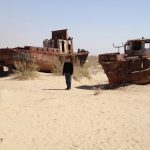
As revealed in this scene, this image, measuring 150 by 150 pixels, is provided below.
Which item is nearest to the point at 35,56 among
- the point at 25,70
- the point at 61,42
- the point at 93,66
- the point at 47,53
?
the point at 47,53

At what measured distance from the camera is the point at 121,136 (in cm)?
753

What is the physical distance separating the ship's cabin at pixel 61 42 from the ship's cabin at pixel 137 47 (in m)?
8.85

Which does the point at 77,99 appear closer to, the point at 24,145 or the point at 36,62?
the point at 24,145

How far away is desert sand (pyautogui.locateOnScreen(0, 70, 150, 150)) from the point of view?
23.6 feet

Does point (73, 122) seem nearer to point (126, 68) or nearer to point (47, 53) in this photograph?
point (126, 68)

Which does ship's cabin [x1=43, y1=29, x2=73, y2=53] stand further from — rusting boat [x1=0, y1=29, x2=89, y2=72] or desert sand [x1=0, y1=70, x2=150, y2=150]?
desert sand [x1=0, y1=70, x2=150, y2=150]

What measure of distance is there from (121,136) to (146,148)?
0.86 m

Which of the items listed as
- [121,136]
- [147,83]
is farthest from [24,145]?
[147,83]

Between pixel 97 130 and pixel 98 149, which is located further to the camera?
pixel 97 130

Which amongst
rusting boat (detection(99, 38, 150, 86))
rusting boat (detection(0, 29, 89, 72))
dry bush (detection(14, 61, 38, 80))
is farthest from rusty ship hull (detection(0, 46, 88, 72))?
rusting boat (detection(99, 38, 150, 86))

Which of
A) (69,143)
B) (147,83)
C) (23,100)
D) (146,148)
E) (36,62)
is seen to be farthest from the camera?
(36,62)

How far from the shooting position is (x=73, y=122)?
8828 millimetres

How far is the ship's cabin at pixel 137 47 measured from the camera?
17.6m

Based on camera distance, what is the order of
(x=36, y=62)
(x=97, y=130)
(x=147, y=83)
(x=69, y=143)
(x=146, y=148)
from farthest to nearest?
(x=36, y=62) → (x=147, y=83) → (x=97, y=130) → (x=69, y=143) → (x=146, y=148)
